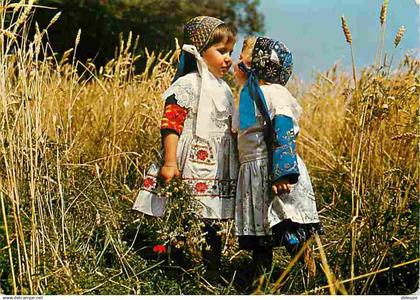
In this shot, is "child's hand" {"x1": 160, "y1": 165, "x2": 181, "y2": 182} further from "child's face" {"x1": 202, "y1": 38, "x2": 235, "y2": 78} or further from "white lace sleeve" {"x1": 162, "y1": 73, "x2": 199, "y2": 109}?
"child's face" {"x1": 202, "y1": 38, "x2": 235, "y2": 78}

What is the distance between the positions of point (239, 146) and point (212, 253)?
0.31 meters

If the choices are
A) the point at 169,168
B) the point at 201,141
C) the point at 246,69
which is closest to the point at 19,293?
the point at 169,168

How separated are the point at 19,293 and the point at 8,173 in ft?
0.97

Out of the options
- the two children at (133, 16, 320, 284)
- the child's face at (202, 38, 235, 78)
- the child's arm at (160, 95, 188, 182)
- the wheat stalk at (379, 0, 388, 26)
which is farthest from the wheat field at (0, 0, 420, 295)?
the child's face at (202, 38, 235, 78)

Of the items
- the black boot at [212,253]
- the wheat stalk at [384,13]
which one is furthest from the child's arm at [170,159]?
the wheat stalk at [384,13]

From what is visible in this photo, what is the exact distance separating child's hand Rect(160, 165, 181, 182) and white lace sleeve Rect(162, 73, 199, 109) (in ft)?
0.57

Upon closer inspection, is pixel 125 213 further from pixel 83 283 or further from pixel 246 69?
pixel 246 69

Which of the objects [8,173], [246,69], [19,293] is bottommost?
[19,293]

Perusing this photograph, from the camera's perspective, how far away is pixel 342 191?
2613mm

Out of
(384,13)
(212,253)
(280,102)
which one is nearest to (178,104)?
(280,102)

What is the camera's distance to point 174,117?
1.90 m

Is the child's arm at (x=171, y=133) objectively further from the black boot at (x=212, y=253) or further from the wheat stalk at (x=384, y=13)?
the wheat stalk at (x=384, y=13)

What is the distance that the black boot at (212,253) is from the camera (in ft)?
6.32

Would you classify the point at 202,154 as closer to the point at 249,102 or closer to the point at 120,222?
the point at 249,102
